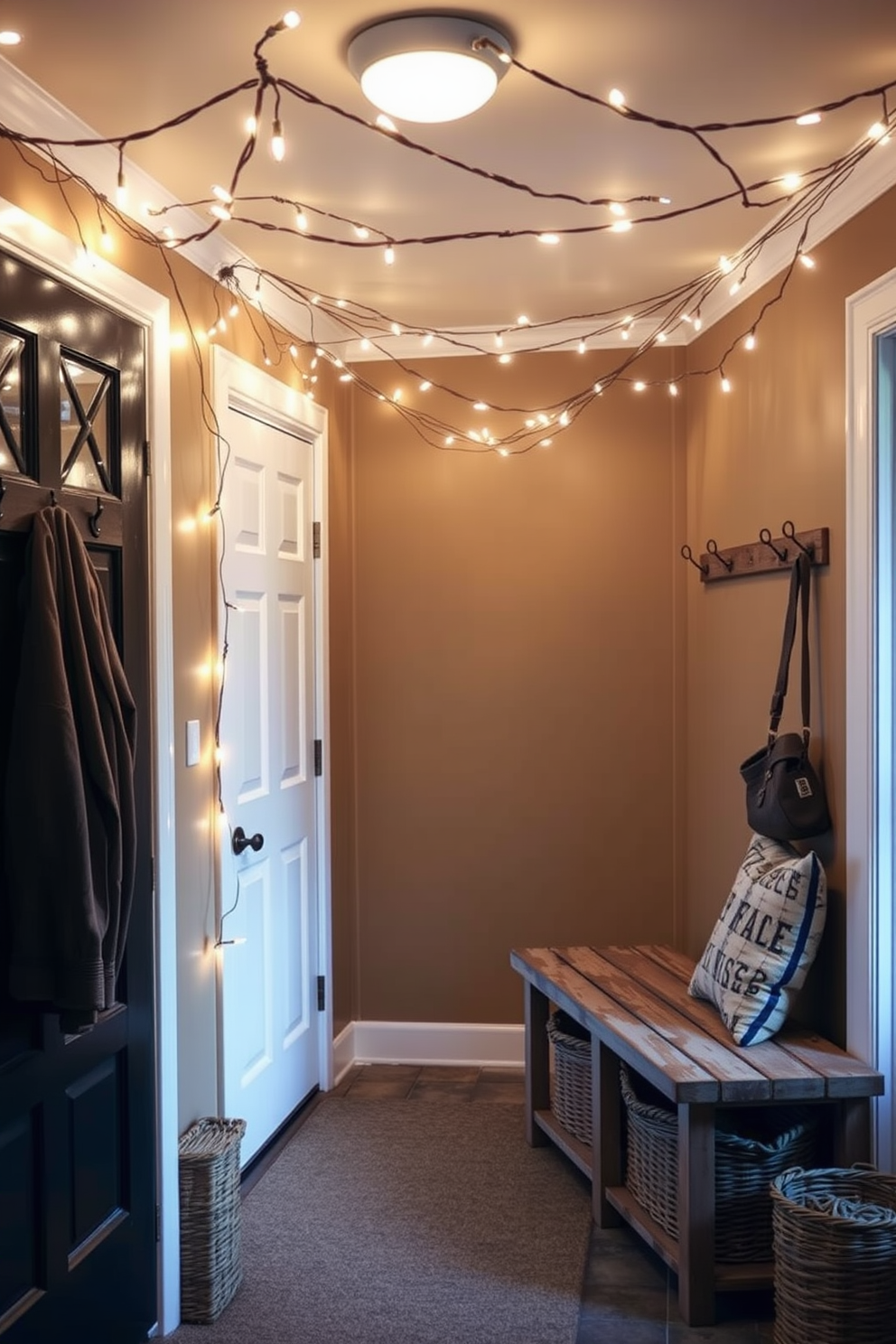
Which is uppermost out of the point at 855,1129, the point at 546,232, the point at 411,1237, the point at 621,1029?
the point at 546,232

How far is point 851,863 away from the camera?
2682 mm

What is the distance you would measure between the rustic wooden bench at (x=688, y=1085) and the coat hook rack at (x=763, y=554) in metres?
1.15

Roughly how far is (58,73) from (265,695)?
1.79m

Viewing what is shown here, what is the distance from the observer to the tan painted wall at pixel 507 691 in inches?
162

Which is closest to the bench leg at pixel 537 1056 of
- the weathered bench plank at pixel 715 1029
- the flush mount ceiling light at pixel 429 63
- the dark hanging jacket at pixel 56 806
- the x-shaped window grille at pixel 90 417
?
the weathered bench plank at pixel 715 1029

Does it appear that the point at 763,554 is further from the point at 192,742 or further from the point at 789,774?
the point at 192,742

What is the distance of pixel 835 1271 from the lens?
224 centimetres

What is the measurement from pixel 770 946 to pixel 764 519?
3.91ft

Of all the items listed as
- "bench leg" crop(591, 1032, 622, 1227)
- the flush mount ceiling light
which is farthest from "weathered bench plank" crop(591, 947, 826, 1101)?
the flush mount ceiling light

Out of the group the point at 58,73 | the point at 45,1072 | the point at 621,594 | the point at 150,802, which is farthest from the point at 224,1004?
the point at 58,73

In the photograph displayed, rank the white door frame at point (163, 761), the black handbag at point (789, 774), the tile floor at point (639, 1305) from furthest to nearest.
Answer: the black handbag at point (789, 774)
the white door frame at point (163, 761)
the tile floor at point (639, 1305)

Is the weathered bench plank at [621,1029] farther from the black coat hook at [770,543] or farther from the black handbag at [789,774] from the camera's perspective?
the black coat hook at [770,543]

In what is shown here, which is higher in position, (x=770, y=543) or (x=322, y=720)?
(x=770, y=543)

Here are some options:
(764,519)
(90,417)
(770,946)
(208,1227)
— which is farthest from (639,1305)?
(90,417)
